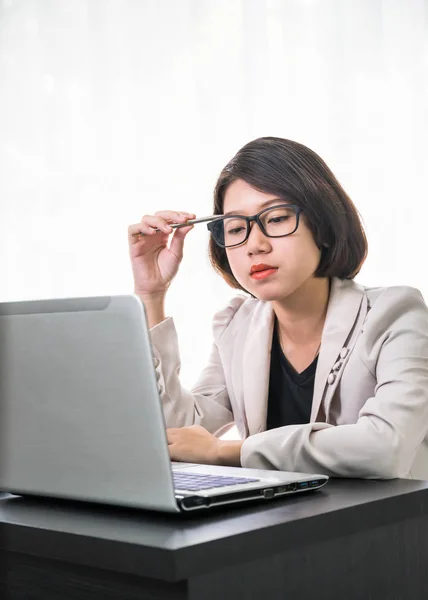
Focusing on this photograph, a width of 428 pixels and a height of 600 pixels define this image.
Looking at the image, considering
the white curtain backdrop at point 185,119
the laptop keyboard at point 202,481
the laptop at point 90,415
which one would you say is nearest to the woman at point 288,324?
the laptop keyboard at point 202,481

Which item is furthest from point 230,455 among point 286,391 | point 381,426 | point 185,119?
point 185,119

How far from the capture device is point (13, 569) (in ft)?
3.21

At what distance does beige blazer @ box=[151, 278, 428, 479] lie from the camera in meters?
1.26

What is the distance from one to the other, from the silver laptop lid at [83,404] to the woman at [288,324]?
396 mm

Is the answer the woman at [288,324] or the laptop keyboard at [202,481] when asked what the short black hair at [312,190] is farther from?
the laptop keyboard at [202,481]

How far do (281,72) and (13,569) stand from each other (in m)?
2.13

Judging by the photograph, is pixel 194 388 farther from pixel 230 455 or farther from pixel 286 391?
pixel 230 455

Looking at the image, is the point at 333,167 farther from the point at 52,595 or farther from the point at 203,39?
the point at 52,595

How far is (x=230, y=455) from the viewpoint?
1.33m

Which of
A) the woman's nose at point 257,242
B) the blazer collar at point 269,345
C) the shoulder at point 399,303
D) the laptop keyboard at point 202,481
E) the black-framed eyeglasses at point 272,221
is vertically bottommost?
the laptop keyboard at point 202,481

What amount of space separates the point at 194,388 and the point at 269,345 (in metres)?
0.23

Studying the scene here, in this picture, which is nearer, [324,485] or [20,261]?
[324,485]

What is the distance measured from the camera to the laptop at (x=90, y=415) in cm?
86

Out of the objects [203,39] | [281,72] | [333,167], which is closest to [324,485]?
[333,167]
